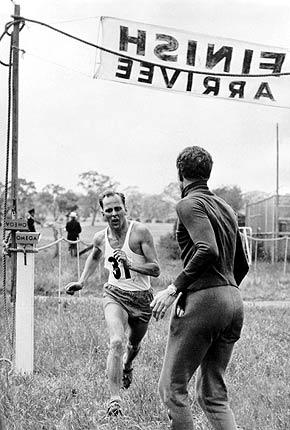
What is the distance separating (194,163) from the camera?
14.0 feet

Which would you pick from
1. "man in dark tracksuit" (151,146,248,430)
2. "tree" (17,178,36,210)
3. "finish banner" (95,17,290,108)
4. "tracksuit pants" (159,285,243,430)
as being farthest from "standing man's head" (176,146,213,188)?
"tree" (17,178,36,210)

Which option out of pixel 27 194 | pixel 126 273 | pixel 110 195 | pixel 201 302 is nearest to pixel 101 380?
pixel 126 273

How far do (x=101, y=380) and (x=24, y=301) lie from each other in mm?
1213

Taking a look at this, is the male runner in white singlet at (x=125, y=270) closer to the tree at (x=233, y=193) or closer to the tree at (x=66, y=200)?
the tree at (x=66, y=200)

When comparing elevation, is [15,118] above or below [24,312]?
above

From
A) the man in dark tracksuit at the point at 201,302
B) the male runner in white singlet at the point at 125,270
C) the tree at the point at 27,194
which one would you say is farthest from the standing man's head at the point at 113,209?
the tree at the point at 27,194

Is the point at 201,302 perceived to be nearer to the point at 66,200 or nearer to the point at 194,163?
the point at 194,163

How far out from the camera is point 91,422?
5312mm

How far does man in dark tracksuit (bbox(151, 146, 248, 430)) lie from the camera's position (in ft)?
13.3

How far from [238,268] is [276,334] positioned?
201 inches

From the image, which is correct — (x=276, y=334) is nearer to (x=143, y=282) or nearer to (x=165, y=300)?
(x=143, y=282)

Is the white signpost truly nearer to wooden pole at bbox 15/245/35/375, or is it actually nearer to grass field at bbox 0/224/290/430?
wooden pole at bbox 15/245/35/375

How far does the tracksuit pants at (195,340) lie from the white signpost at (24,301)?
3.31m

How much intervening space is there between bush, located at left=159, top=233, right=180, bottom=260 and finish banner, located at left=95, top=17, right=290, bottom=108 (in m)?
21.2
